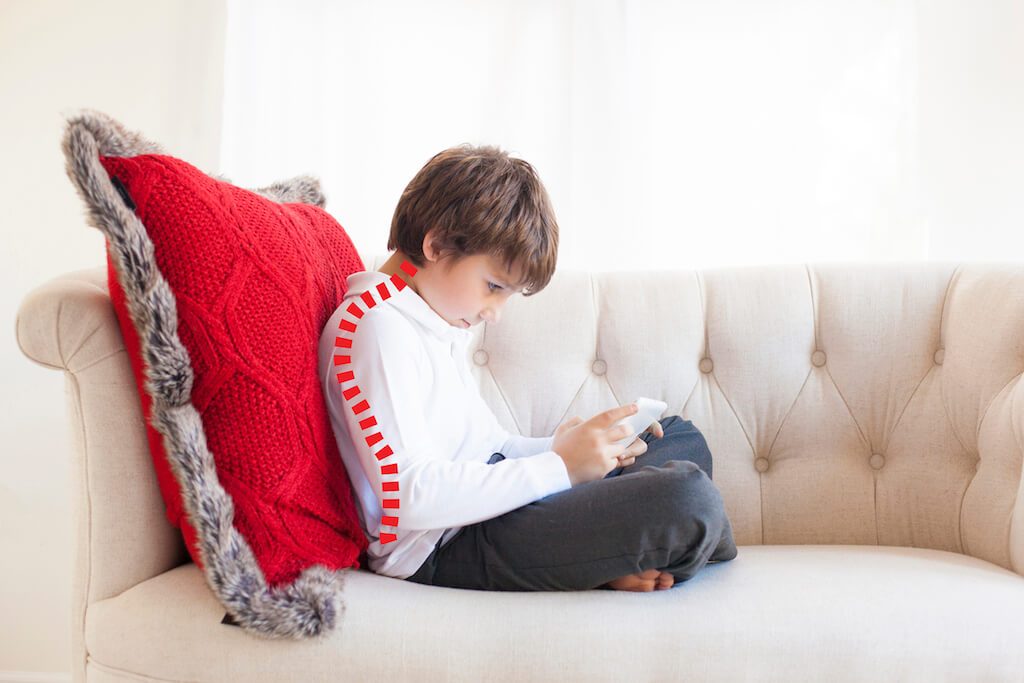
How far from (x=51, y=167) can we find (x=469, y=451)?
4.02 feet

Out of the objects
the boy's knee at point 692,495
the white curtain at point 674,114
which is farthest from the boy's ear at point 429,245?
the white curtain at point 674,114

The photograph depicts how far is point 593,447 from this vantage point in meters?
1.01

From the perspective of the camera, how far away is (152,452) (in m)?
0.91

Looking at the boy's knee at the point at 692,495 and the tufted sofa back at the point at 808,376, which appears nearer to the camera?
the boy's knee at the point at 692,495

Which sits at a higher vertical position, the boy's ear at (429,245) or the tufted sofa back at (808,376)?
the boy's ear at (429,245)

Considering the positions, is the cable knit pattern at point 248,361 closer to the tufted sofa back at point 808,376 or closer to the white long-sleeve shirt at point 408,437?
the white long-sleeve shirt at point 408,437

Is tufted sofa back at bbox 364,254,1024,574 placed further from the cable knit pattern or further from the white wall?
the white wall

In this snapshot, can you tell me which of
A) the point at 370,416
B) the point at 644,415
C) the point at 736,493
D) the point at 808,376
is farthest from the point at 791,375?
the point at 370,416

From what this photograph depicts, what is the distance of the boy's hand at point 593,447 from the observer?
1.01m

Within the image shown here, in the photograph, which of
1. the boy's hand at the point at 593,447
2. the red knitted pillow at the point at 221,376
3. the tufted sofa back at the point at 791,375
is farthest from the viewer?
the tufted sofa back at the point at 791,375

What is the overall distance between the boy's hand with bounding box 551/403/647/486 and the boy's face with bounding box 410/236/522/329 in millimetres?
198

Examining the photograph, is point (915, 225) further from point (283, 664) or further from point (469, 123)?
point (283, 664)

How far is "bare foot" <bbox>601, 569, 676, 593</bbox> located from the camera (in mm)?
924

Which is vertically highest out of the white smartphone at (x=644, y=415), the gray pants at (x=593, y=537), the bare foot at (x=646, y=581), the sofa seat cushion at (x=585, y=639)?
the white smartphone at (x=644, y=415)
